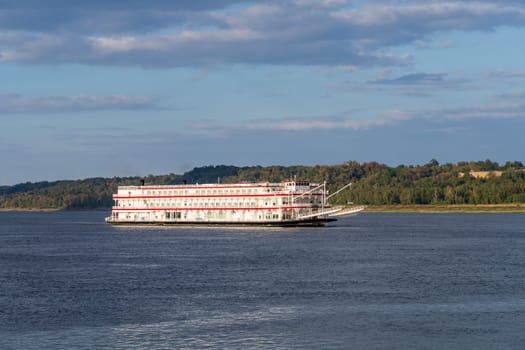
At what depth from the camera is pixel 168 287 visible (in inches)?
3041

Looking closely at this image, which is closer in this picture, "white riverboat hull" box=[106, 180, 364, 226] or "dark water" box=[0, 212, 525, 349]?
"dark water" box=[0, 212, 525, 349]

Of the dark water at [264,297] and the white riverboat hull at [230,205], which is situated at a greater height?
the white riverboat hull at [230,205]

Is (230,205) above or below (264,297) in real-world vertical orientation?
above

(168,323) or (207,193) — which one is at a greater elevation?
(207,193)

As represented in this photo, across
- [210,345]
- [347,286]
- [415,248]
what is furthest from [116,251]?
[210,345]

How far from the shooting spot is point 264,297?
70.5m

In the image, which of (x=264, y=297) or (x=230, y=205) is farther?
(x=230, y=205)

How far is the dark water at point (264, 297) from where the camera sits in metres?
53.6

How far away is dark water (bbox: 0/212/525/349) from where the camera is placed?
176 ft

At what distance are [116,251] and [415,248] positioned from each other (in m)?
43.4

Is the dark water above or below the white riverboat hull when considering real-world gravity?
below

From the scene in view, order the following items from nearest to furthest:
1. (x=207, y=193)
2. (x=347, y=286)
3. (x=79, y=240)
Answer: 1. (x=347, y=286)
2. (x=79, y=240)
3. (x=207, y=193)

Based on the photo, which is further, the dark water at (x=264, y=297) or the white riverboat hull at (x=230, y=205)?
the white riverboat hull at (x=230, y=205)

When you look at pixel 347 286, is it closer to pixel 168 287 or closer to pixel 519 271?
pixel 168 287
